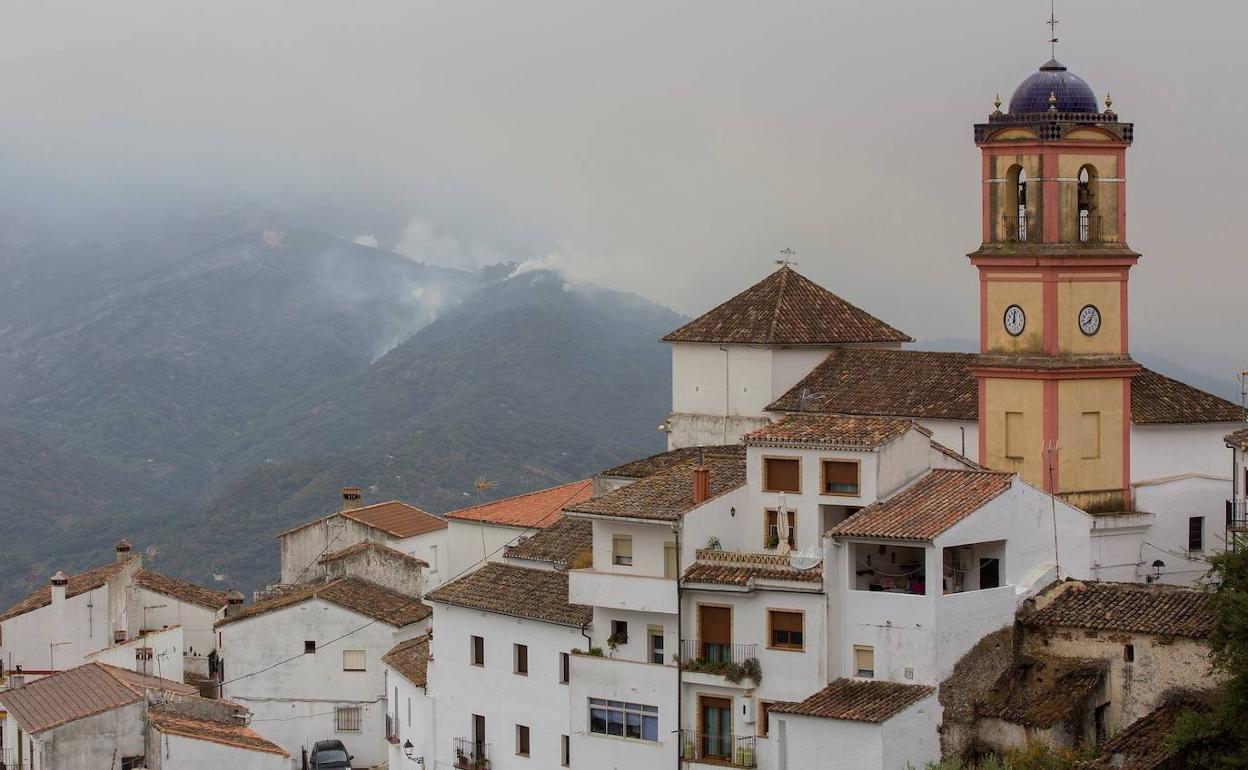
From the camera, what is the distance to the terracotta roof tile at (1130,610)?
3616 cm

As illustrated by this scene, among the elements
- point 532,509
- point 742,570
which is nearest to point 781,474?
point 742,570

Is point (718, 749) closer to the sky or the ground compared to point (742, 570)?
closer to the ground

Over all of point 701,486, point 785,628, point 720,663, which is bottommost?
point 720,663

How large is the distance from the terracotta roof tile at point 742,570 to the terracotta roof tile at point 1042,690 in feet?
11.1

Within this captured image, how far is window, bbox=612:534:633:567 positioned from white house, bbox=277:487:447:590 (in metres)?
17.7

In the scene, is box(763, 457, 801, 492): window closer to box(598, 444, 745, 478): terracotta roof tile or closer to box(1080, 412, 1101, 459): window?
box(1080, 412, 1101, 459): window

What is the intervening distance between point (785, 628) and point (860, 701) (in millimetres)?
2434

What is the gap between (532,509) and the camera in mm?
55719

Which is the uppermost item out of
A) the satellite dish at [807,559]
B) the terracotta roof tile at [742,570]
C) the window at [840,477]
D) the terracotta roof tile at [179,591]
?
the window at [840,477]

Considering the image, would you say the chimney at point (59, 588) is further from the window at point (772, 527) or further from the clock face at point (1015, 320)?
the clock face at point (1015, 320)

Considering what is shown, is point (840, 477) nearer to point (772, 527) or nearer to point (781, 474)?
point (781, 474)

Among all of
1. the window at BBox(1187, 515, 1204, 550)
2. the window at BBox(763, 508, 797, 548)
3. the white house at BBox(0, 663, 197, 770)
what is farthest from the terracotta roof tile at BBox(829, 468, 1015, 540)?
the white house at BBox(0, 663, 197, 770)

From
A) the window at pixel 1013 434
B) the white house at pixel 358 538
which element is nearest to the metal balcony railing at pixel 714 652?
the window at pixel 1013 434

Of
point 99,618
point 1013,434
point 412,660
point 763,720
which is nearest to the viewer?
point 763,720
